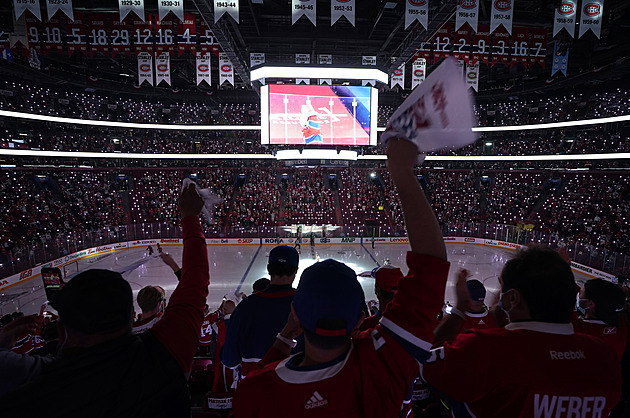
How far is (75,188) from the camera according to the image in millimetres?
29500

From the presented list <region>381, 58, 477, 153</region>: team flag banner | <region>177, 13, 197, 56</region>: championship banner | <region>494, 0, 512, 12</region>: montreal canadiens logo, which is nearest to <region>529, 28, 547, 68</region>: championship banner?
<region>494, 0, 512, 12</region>: montreal canadiens logo

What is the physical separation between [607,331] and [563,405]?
2.01 m

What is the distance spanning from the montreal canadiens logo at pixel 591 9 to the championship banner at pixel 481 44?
11.5 ft

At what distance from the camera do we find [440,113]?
134 cm

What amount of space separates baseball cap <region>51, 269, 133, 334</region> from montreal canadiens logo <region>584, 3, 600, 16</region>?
54.0 feet

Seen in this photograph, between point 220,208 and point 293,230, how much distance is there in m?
8.15

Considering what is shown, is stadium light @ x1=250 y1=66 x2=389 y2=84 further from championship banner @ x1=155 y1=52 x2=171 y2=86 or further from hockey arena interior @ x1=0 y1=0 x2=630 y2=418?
championship banner @ x1=155 y1=52 x2=171 y2=86

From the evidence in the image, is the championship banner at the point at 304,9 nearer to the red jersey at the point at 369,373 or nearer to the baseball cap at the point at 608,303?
the baseball cap at the point at 608,303

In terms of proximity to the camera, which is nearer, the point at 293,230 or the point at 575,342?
the point at 575,342

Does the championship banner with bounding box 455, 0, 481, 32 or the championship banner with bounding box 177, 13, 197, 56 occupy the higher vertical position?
the championship banner with bounding box 177, 13, 197, 56

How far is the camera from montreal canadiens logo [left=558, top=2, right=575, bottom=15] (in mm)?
11719

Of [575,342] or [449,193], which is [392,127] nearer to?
[575,342]

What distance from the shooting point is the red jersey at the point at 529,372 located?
4.80 ft

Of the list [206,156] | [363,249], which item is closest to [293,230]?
[363,249]
